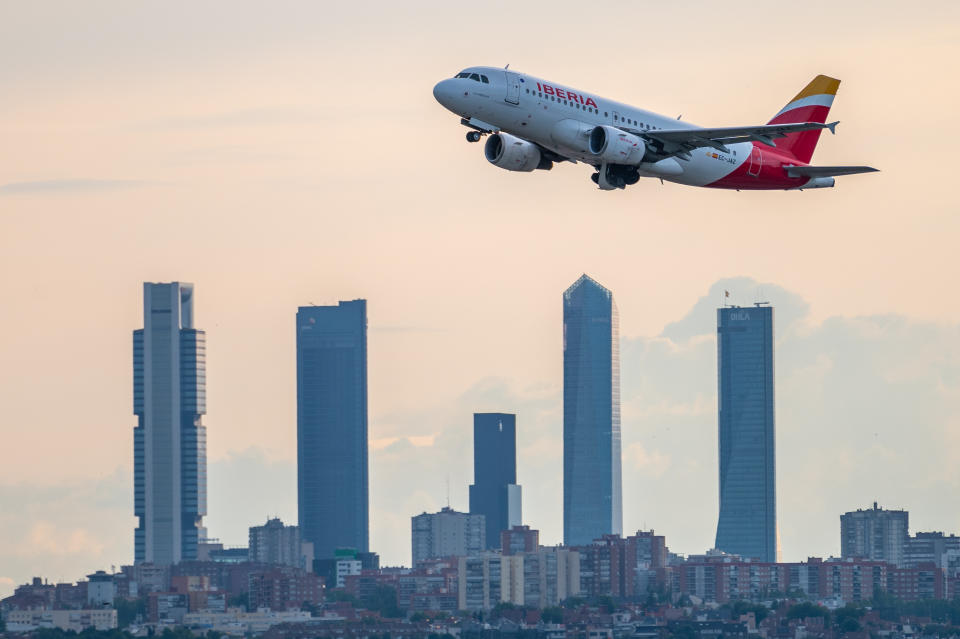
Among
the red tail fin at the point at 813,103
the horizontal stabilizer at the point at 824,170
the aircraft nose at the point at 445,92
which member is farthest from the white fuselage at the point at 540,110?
the red tail fin at the point at 813,103

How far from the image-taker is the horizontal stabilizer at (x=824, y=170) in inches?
4419

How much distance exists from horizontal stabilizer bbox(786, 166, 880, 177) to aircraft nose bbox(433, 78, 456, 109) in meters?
20.3

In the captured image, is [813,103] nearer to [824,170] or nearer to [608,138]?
[824,170]

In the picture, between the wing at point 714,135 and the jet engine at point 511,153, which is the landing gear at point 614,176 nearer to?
the wing at point 714,135

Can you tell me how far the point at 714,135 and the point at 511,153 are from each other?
32.3 feet

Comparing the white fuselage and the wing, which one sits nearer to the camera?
the white fuselage

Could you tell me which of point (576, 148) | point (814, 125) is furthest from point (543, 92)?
point (814, 125)

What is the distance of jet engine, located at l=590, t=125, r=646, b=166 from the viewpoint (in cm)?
10850

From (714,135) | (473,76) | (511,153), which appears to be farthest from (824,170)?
(473,76)

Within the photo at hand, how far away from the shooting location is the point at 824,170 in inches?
4594

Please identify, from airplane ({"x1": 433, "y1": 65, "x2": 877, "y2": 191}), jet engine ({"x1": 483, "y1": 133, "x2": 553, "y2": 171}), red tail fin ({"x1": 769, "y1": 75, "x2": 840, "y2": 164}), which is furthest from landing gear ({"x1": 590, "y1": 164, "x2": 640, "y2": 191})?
red tail fin ({"x1": 769, "y1": 75, "x2": 840, "y2": 164})

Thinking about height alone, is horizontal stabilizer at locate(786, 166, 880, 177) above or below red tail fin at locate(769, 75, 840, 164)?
below

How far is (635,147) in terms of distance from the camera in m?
110

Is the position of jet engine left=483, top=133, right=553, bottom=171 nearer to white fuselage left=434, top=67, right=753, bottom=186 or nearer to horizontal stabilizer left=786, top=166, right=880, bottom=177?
white fuselage left=434, top=67, right=753, bottom=186
